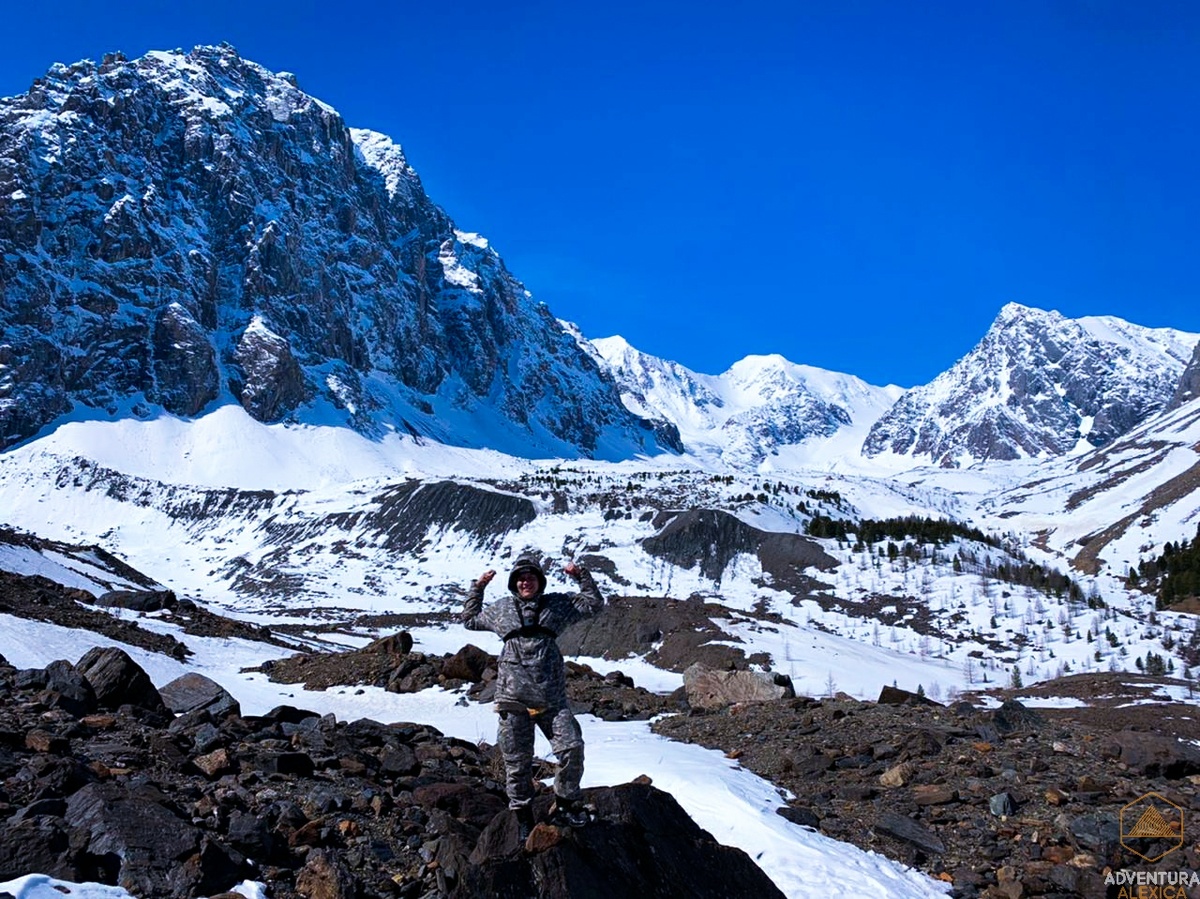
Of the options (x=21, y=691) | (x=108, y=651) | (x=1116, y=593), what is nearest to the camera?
(x=21, y=691)

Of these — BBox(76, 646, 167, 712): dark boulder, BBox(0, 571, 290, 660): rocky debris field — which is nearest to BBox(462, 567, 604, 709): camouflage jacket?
BBox(76, 646, 167, 712): dark boulder

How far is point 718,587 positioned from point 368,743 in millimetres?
103993

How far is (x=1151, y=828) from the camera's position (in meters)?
10.5

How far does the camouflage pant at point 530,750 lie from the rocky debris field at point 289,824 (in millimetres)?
346

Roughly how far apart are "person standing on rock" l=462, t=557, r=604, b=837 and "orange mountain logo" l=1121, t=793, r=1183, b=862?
669cm

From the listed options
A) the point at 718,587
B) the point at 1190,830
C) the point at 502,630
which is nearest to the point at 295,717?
Result: the point at 502,630

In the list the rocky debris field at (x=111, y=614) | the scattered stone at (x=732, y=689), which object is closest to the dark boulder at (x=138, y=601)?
the rocky debris field at (x=111, y=614)

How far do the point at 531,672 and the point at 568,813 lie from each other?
5.12 feet

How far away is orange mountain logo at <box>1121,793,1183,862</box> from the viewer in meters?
10.2

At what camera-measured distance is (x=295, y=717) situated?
42.9 ft

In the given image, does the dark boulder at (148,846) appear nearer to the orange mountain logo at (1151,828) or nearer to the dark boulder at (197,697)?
the dark boulder at (197,697)

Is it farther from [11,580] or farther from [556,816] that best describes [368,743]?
[11,580]

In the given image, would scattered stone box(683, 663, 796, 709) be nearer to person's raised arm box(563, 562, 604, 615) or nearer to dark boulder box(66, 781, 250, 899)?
person's raised arm box(563, 562, 604, 615)

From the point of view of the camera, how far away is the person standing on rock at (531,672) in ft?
28.2
